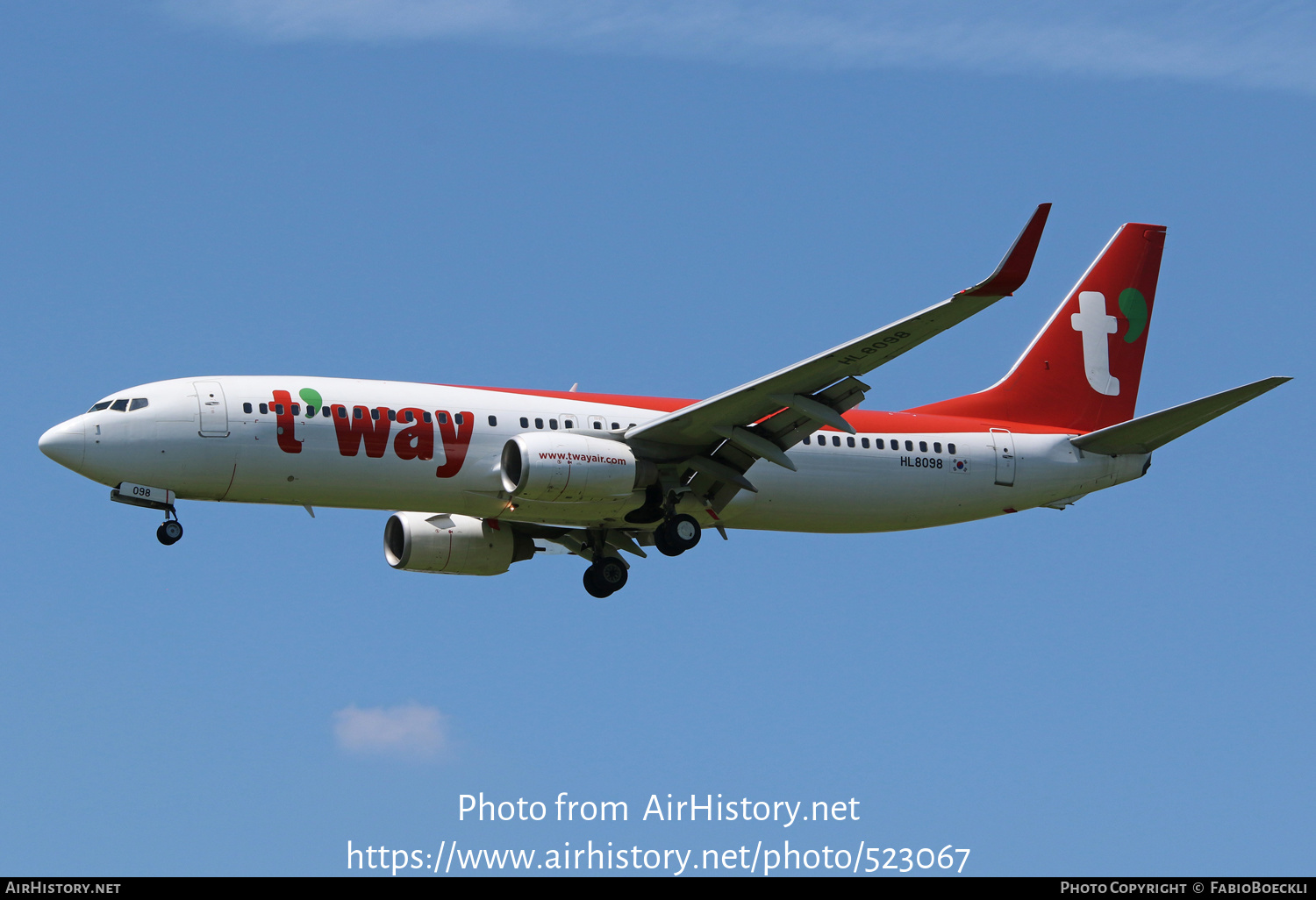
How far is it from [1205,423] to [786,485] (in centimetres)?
979

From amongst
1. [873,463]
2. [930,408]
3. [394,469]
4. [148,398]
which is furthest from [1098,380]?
[148,398]

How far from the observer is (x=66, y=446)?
3488 cm

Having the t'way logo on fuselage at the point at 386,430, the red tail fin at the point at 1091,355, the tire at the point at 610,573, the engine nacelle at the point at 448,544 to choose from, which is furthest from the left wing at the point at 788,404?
the red tail fin at the point at 1091,355

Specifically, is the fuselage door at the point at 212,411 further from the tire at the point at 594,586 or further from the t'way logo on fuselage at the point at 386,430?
the tire at the point at 594,586

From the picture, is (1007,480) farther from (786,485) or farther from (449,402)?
(449,402)

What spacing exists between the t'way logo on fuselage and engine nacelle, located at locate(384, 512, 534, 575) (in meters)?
5.09

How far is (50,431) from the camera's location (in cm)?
3512

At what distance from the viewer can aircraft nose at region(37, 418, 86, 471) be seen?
3488 centimetres

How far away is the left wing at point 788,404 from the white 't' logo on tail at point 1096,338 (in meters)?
11.5

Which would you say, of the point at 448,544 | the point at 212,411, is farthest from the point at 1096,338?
the point at 212,411

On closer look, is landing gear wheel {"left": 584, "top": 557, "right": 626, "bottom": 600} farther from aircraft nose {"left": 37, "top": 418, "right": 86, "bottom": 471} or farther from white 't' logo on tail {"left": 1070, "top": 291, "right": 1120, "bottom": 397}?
white 't' logo on tail {"left": 1070, "top": 291, "right": 1120, "bottom": 397}

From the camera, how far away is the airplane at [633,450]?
35125 mm
